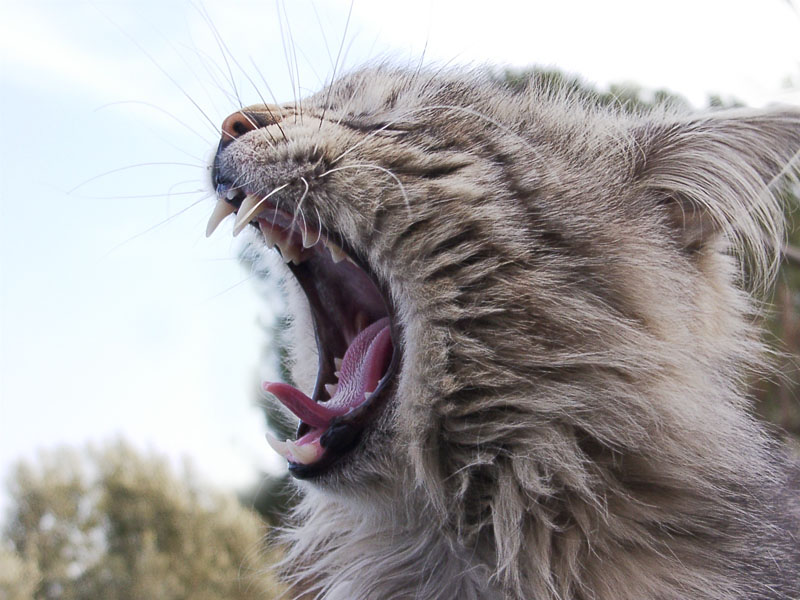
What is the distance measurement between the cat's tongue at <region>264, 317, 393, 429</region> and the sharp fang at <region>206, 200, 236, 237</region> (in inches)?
14.9

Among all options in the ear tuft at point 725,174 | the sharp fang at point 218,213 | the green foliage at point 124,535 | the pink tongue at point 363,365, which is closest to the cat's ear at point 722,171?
the ear tuft at point 725,174

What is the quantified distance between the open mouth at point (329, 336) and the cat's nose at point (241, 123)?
12 centimetres

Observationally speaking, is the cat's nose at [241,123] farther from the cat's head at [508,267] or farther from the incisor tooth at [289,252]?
the incisor tooth at [289,252]

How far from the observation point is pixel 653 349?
4.59ft

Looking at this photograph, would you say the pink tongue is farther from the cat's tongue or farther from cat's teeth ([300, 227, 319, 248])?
cat's teeth ([300, 227, 319, 248])

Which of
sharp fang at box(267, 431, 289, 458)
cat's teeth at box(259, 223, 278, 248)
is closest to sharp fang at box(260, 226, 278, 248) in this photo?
cat's teeth at box(259, 223, 278, 248)

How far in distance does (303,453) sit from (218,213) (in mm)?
575

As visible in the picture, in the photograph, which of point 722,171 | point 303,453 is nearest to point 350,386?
point 303,453

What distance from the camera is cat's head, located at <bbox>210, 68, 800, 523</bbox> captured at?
1.35 meters

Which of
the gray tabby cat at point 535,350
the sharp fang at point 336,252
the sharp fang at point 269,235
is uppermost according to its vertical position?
the sharp fang at point 269,235

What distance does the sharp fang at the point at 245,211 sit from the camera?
4.67 feet

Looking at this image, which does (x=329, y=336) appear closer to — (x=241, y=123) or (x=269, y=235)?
(x=269, y=235)

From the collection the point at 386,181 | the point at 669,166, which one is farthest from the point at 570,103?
the point at 386,181

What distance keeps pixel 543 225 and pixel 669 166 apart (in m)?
0.38
